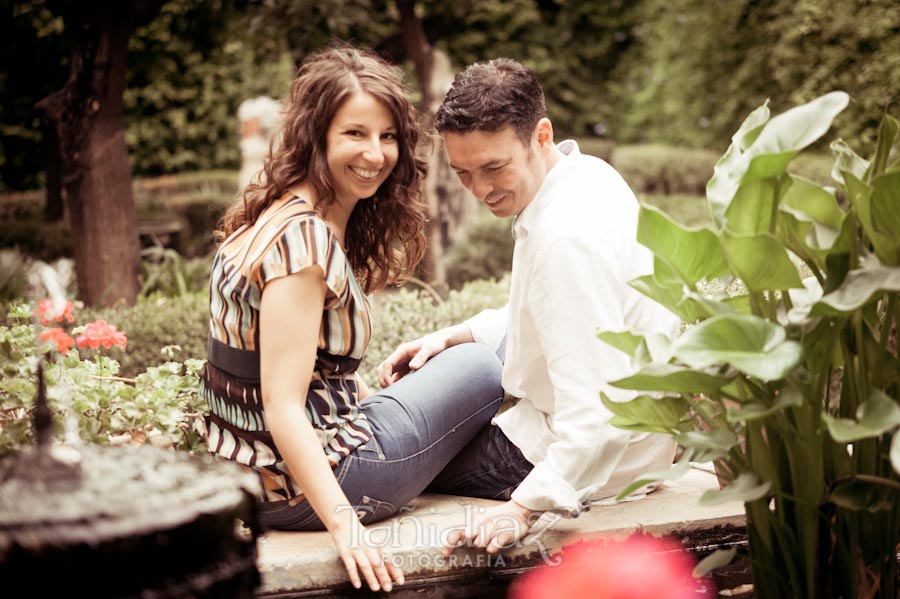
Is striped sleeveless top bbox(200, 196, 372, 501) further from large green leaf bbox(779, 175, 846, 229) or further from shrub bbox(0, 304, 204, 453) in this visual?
large green leaf bbox(779, 175, 846, 229)

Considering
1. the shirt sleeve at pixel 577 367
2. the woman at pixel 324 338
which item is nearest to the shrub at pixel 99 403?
the woman at pixel 324 338

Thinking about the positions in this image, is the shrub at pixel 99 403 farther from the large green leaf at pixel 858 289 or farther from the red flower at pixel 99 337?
the large green leaf at pixel 858 289

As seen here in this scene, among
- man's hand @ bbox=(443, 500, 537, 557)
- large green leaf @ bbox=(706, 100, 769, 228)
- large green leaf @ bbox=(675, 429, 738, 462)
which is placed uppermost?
large green leaf @ bbox=(706, 100, 769, 228)

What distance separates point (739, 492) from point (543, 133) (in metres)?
1.16

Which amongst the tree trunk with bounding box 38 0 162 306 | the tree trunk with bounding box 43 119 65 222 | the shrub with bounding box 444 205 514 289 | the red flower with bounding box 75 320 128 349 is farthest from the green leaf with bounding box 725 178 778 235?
the tree trunk with bounding box 43 119 65 222

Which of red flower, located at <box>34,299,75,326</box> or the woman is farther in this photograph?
the woman

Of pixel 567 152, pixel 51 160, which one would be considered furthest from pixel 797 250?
pixel 51 160

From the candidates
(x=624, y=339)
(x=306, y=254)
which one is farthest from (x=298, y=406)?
(x=624, y=339)

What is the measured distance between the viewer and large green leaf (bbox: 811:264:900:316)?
1.63m

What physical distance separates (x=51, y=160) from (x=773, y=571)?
8.52 m

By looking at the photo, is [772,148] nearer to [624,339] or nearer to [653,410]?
[624,339]

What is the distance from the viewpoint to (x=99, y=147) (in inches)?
214

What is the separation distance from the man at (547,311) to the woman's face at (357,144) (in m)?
0.19

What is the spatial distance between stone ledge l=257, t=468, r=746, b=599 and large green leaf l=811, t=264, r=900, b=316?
0.91 meters
